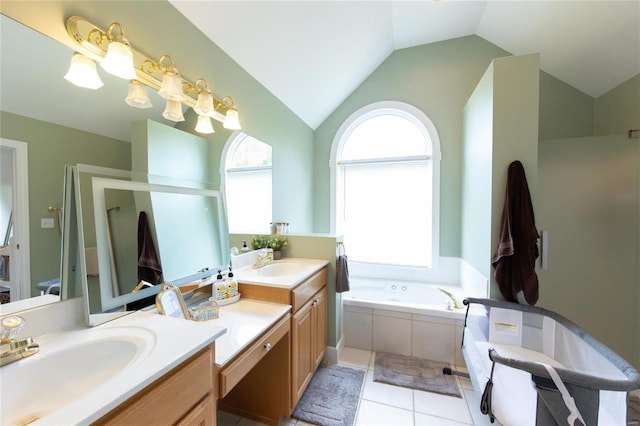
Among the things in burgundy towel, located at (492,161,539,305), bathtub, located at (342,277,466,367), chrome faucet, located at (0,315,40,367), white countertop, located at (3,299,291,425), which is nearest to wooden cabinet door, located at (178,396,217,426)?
white countertop, located at (3,299,291,425)

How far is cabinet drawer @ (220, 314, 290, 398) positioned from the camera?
893 millimetres

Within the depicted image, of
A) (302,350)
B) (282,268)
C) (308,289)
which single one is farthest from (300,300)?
(282,268)

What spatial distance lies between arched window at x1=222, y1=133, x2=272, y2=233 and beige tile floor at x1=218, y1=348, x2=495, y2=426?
4.43 ft

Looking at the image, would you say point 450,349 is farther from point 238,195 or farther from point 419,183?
point 238,195

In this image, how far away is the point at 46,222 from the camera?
0.84m

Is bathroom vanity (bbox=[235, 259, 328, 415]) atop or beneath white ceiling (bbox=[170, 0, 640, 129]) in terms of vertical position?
beneath

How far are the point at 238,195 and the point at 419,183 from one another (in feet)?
7.26

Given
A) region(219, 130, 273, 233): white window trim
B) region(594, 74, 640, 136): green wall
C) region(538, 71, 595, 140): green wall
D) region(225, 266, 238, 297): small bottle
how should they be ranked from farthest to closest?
region(538, 71, 595, 140): green wall, region(594, 74, 640, 136): green wall, region(219, 130, 273, 233): white window trim, region(225, 266, 238, 297): small bottle

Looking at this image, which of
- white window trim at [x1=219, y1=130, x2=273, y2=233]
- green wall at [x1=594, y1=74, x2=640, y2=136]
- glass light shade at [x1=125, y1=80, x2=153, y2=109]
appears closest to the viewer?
glass light shade at [x1=125, y1=80, x2=153, y2=109]

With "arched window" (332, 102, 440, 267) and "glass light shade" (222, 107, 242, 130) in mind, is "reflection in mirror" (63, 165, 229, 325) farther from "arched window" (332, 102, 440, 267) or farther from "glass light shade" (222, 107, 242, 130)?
"arched window" (332, 102, 440, 267)

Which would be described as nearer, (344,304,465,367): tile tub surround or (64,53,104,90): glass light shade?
(64,53,104,90): glass light shade

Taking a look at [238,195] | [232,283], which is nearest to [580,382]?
[232,283]

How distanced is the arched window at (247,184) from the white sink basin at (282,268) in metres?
0.38

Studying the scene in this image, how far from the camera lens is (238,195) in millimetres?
1887
